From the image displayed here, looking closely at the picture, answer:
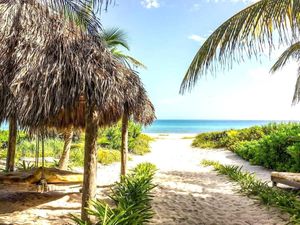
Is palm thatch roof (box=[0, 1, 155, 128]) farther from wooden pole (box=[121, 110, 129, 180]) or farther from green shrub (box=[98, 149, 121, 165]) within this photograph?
green shrub (box=[98, 149, 121, 165])

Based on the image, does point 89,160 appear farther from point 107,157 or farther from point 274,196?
point 107,157

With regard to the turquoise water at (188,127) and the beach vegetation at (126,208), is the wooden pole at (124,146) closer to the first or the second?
the beach vegetation at (126,208)

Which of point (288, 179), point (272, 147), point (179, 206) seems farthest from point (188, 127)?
point (179, 206)

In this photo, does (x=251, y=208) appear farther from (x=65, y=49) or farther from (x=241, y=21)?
(x=65, y=49)

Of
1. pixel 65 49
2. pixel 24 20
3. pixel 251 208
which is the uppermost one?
pixel 24 20

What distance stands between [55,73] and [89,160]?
1369 mm

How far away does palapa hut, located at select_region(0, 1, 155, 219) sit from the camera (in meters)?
4.05

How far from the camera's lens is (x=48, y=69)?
408cm

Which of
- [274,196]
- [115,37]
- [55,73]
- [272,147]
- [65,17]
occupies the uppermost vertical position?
[115,37]

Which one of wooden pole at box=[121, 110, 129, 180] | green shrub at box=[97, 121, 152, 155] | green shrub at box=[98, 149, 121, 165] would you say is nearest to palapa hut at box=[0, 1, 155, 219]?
wooden pole at box=[121, 110, 129, 180]

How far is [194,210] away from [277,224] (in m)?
1.56

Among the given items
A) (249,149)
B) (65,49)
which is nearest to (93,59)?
(65,49)

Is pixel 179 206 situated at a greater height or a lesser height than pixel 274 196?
lesser

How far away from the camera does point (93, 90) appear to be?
412cm
